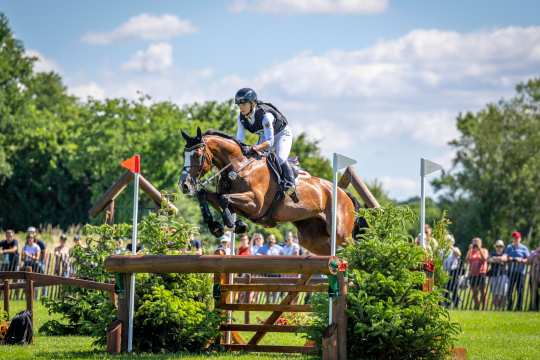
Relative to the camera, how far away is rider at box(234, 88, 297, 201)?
10.8 meters

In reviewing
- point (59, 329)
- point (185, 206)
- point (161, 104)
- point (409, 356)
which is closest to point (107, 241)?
point (59, 329)

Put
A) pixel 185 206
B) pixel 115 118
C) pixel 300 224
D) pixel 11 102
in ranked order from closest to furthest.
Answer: pixel 300 224
pixel 185 206
pixel 115 118
pixel 11 102

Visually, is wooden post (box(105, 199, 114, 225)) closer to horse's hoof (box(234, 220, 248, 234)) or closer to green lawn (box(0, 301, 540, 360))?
green lawn (box(0, 301, 540, 360))

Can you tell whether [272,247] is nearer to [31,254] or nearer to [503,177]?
[31,254]

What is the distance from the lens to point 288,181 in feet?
36.8

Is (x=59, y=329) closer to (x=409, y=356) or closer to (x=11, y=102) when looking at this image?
(x=409, y=356)

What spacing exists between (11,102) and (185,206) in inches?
635

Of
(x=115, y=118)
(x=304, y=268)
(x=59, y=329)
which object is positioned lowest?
(x=59, y=329)

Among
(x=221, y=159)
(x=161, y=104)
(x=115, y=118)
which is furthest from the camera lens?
(x=161, y=104)

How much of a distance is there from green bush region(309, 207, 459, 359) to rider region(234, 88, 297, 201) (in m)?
2.23

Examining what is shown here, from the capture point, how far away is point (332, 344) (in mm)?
8617

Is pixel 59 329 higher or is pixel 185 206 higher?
pixel 185 206

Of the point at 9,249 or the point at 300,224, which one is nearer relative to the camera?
the point at 300,224

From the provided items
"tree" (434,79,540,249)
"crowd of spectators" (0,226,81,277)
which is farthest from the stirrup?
"tree" (434,79,540,249)
